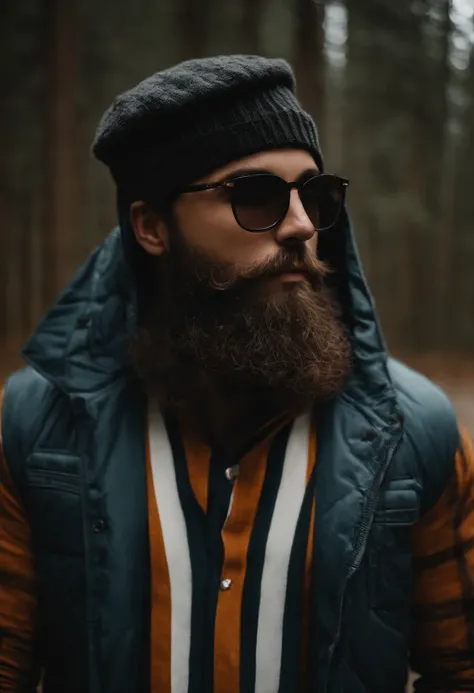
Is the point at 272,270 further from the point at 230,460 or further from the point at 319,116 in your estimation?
the point at 319,116

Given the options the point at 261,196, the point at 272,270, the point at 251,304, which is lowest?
the point at 251,304

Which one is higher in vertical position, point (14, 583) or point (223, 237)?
point (223, 237)

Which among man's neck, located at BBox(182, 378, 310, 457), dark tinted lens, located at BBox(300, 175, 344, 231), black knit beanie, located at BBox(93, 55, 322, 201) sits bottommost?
man's neck, located at BBox(182, 378, 310, 457)

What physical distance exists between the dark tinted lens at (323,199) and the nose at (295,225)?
0.04 meters

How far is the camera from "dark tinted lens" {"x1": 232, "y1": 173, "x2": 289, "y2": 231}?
2.12 metres

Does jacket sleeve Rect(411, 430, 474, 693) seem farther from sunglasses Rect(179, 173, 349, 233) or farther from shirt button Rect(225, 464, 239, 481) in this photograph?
sunglasses Rect(179, 173, 349, 233)


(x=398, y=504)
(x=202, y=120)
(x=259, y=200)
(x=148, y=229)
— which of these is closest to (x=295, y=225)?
(x=259, y=200)

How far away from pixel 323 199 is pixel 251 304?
41cm

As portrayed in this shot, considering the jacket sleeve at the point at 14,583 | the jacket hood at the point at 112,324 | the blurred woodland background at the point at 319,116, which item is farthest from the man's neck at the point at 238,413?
the blurred woodland background at the point at 319,116

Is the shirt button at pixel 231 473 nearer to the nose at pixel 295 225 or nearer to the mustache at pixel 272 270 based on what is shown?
the mustache at pixel 272 270

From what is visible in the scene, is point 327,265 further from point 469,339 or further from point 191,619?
point 469,339

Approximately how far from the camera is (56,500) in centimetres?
211

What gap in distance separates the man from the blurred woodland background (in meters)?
5.59

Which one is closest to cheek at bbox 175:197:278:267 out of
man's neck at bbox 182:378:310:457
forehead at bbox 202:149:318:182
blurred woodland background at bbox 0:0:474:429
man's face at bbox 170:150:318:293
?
man's face at bbox 170:150:318:293
